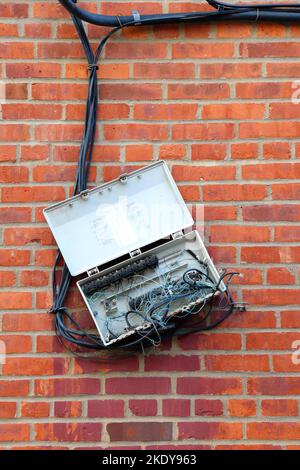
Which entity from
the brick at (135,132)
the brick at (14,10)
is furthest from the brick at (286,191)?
the brick at (14,10)

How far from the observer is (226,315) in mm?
2389

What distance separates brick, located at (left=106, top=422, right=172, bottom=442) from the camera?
234 cm

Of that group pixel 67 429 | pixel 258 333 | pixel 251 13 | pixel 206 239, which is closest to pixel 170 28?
pixel 251 13

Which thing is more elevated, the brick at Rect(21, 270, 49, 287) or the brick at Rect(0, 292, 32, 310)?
the brick at Rect(21, 270, 49, 287)

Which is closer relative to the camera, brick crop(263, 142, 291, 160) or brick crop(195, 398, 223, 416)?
brick crop(195, 398, 223, 416)

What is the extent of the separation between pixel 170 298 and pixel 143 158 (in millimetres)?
547

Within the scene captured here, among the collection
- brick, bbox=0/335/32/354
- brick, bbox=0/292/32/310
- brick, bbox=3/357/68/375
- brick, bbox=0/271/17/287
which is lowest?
brick, bbox=3/357/68/375

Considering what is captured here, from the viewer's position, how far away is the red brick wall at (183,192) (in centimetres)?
235

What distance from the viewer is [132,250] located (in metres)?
2.33

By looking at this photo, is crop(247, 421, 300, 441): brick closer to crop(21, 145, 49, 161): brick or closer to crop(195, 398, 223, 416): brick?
crop(195, 398, 223, 416): brick

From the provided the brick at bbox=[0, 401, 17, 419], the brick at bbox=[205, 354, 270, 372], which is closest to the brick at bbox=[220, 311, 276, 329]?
the brick at bbox=[205, 354, 270, 372]

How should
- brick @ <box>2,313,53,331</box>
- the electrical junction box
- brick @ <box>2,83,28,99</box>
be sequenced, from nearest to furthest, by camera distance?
1. the electrical junction box
2. brick @ <box>2,313,53,331</box>
3. brick @ <box>2,83,28,99</box>
